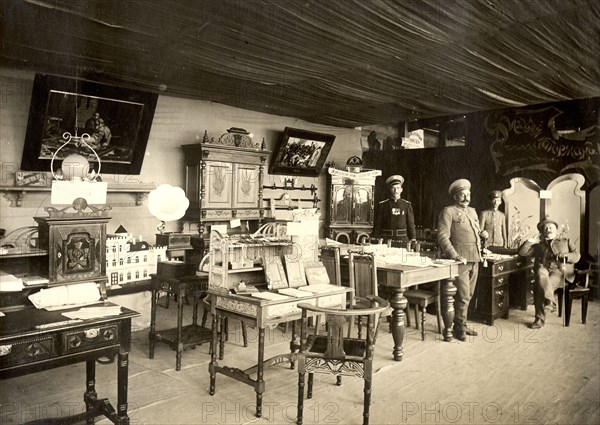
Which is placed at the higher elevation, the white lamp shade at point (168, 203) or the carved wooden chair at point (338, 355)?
the white lamp shade at point (168, 203)

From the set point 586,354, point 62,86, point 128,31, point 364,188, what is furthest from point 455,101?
point 62,86

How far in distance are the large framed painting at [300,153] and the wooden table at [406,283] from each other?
369 cm

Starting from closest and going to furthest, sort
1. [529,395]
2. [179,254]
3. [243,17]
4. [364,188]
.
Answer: [243,17]
[529,395]
[179,254]
[364,188]

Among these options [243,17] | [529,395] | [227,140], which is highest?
[243,17]

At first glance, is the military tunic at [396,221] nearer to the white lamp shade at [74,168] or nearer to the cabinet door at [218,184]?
the cabinet door at [218,184]

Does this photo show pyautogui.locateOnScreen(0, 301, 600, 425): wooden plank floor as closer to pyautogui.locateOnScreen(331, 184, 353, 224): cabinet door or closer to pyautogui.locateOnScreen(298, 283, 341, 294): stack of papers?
pyautogui.locateOnScreen(298, 283, 341, 294): stack of papers

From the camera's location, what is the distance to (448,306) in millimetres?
5812

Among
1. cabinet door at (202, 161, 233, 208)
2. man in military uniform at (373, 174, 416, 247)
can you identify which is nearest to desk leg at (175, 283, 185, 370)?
cabinet door at (202, 161, 233, 208)

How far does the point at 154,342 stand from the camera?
17.0 ft

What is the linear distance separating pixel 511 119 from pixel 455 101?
2086mm

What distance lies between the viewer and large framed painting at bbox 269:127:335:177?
8539 millimetres

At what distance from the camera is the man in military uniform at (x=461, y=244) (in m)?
5.99

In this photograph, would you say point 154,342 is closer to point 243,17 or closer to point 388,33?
point 243,17

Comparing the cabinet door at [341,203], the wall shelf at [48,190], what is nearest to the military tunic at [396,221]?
the cabinet door at [341,203]
